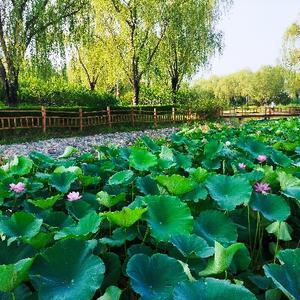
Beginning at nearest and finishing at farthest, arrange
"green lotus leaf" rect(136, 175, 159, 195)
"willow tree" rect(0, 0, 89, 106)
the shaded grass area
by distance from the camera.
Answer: "green lotus leaf" rect(136, 175, 159, 195) < the shaded grass area < "willow tree" rect(0, 0, 89, 106)

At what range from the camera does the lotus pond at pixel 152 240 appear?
785mm

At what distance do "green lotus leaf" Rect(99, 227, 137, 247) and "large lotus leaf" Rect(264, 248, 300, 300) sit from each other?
15.8 inches

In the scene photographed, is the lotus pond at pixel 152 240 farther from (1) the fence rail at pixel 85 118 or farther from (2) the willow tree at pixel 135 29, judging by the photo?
(2) the willow tree at pixel 135 29

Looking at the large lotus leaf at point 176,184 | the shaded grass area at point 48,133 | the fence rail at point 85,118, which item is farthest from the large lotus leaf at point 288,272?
the fence rail at point 85,118

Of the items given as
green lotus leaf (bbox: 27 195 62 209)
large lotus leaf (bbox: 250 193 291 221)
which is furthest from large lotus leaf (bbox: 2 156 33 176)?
large lotus leaf (bbox: 250 193 291 221)

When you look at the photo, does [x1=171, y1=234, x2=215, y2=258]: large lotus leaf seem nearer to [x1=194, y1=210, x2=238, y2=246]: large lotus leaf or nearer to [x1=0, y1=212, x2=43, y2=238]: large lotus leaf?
[x1=194, y1=210, x2=238, y2=246]: large lotus leaf

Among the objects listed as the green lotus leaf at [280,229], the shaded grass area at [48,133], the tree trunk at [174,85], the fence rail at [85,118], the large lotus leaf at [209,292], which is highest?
the tree trunk at [174,85]

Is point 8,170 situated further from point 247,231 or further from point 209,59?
point 209,59

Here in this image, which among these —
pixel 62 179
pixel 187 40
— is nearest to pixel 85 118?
pixel 187 40

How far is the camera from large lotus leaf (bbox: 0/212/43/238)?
1059 mm

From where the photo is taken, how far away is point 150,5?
20.2m

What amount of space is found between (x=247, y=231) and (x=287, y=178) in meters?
0.26

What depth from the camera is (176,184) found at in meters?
1.33

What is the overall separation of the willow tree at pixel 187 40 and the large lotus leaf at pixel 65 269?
21286 mm
